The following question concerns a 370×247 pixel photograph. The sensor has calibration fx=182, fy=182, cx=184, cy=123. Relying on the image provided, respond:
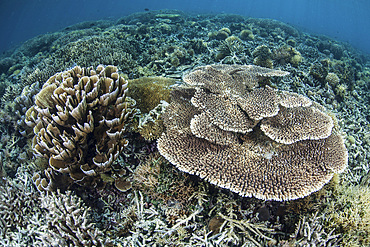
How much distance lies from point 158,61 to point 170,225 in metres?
5.40

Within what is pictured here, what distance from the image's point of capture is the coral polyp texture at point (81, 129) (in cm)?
265

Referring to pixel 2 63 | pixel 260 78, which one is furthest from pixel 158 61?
pixel 2 63

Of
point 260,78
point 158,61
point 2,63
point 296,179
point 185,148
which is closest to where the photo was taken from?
Result: point 296,179

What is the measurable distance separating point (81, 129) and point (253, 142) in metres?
2.64

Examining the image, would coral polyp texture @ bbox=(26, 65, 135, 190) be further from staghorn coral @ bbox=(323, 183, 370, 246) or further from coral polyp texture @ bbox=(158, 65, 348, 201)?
staghorn coral @ bbox=(323, 183, 370, 246)

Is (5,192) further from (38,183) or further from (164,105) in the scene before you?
(164,105)

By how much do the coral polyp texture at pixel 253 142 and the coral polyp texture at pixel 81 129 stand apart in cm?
83

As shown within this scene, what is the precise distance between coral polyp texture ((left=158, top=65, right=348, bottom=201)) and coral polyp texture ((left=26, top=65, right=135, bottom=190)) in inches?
32.7

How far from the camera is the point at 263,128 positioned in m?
2.86

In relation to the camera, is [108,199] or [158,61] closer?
[108,199]

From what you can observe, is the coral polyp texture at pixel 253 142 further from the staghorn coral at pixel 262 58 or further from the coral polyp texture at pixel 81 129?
the staghorn coral at pixel 262 58

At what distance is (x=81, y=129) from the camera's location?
2676 mm

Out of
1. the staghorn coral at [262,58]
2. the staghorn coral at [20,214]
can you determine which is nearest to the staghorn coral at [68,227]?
the staghorn coral at [20,214]

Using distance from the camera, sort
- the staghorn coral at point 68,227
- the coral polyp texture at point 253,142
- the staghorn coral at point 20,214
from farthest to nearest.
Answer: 1. the staghorn coral at point 20,214
2. the coral polyp texture at point 253,142
3. the staghorn coral at point 68,227
